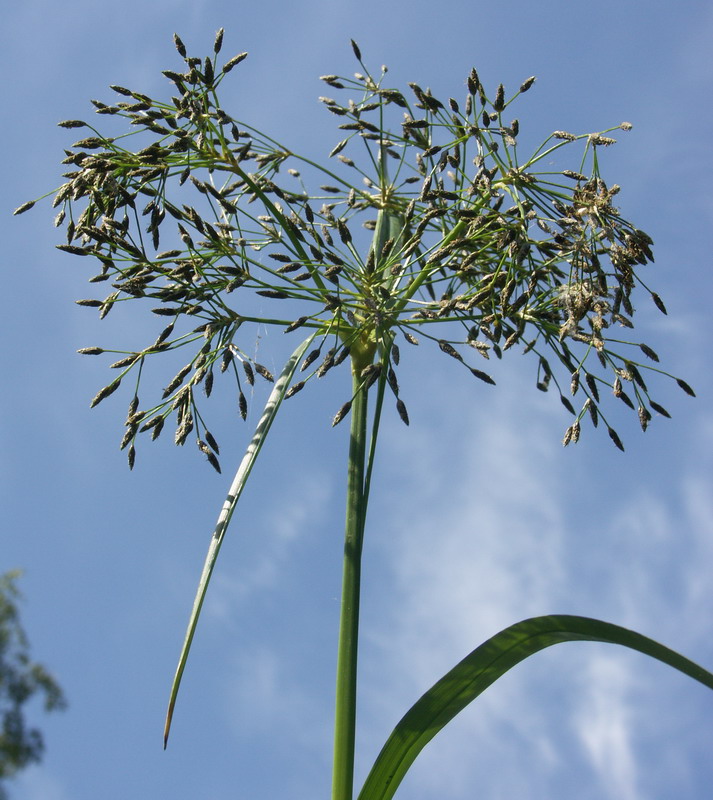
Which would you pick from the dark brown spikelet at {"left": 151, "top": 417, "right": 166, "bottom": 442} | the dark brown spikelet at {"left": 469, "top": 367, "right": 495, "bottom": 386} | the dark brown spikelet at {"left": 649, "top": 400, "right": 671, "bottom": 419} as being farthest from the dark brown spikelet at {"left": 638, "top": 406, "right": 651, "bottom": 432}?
the dark brown spikelet at {"left": 151, "top": 417, "right": 166, "bottom": 442}

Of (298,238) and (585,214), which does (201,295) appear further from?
(585,214)

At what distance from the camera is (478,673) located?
1.79 metres

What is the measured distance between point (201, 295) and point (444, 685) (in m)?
1.03

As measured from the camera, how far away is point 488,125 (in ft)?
7.00

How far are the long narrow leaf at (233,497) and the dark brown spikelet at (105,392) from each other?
14.8 inches

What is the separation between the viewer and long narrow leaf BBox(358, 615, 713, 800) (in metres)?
1.74

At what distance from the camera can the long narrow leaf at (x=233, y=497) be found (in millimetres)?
1623

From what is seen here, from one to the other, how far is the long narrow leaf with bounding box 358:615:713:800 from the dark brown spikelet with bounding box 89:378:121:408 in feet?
3.28

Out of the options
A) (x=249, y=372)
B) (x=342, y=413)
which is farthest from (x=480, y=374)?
(x=249, y=372)

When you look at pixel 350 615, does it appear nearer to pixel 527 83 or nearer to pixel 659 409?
pixel 659 409

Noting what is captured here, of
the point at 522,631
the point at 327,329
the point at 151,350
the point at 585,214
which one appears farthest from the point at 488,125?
the point at 522,631

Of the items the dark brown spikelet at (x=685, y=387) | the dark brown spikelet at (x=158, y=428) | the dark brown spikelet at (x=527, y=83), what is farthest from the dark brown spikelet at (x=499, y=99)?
the dark brown spikelet at (x=158, y=428)

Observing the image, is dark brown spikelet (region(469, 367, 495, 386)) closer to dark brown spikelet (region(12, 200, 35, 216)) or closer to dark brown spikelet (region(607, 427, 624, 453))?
dark brown spikelet (region(607, 427, 624, 453))

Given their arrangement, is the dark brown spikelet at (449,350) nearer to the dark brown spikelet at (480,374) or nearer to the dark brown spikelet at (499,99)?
the dark brown spikelet at (480,374)
